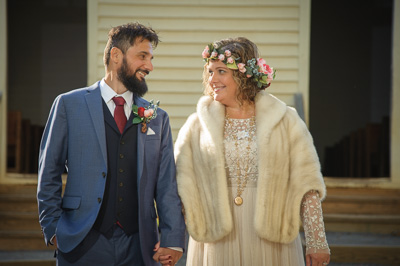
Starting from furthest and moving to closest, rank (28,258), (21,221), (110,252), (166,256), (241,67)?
(21,221) → (28,258) → (241,67) → (166,256) → (110,252)

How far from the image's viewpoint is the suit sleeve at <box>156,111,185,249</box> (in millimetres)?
3424

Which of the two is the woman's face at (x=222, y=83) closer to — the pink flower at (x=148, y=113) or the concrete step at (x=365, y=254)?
the pink flower at (x=148, y=113)

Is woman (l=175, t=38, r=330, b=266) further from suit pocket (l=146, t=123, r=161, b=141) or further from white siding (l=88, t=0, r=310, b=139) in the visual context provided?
white siding (l=88, t=0, r=310, b=139)

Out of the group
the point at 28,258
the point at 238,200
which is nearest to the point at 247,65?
the point at 238,200

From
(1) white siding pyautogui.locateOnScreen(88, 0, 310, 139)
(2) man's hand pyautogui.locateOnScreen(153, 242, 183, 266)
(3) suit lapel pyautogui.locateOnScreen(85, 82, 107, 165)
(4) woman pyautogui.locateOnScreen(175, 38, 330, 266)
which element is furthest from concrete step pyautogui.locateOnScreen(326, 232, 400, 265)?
(3) suit lapel pyautogui.locateOnScreen(85, 82, 107, 165)

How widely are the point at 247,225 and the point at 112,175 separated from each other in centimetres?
83

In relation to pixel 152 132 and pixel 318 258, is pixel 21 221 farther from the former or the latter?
pixel 318 258

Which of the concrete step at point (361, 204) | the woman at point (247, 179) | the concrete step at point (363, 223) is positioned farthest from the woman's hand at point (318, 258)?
the concrete step at point (361, 204)

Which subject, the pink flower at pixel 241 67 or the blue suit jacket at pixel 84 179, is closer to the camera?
the blue suit jacket at pixel 84 179

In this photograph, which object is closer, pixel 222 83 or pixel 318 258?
pixel 318 258

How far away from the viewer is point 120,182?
338cm

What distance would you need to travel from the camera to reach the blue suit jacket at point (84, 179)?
332 centimetres

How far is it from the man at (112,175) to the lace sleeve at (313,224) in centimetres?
70

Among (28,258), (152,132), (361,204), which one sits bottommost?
(28,258)
